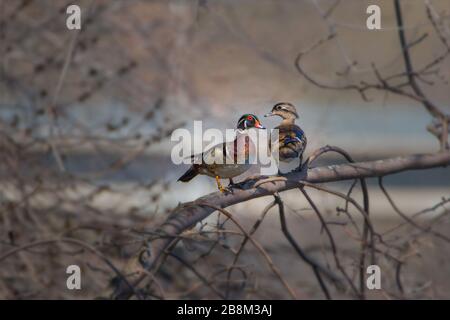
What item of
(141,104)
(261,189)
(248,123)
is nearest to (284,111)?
(248,123)

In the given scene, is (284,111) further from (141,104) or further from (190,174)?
(141,104)

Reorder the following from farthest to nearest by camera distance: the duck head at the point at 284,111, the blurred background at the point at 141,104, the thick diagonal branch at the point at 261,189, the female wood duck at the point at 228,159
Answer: the blurred background at the point at 141,104, the duck head at the point at 284,111, the thick diagonal branch at the point at 261,189, the female wood duck at the point at 228,159

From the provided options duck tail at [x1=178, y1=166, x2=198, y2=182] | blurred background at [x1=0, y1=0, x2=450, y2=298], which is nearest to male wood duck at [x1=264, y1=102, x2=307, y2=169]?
duck tail at [x1=178, y1=166, x2=198, y2=182]

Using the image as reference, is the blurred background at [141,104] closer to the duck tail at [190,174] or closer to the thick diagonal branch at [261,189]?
the thick diagonal branch at [261,189]

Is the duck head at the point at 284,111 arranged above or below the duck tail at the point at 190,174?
above

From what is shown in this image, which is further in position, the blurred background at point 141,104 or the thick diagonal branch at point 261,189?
the blurred background at point 141,104

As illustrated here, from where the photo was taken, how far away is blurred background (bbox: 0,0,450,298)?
159 inches

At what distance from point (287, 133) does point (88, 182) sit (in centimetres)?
190

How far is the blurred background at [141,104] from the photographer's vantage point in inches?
159

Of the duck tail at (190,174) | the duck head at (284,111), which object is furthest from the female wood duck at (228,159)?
the duck head at (284,111)

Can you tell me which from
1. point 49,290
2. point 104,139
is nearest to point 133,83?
point 104,139

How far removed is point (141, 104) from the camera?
5.15 metres

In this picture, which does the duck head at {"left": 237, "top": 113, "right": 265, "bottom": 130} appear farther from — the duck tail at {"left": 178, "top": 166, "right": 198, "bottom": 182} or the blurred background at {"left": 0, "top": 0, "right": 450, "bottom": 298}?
the blurred background at {"left": 0, "top": 0, "right": 450, "bottom": 298}

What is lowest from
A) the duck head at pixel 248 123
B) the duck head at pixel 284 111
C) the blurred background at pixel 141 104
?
the duck head at pixel 248 123
